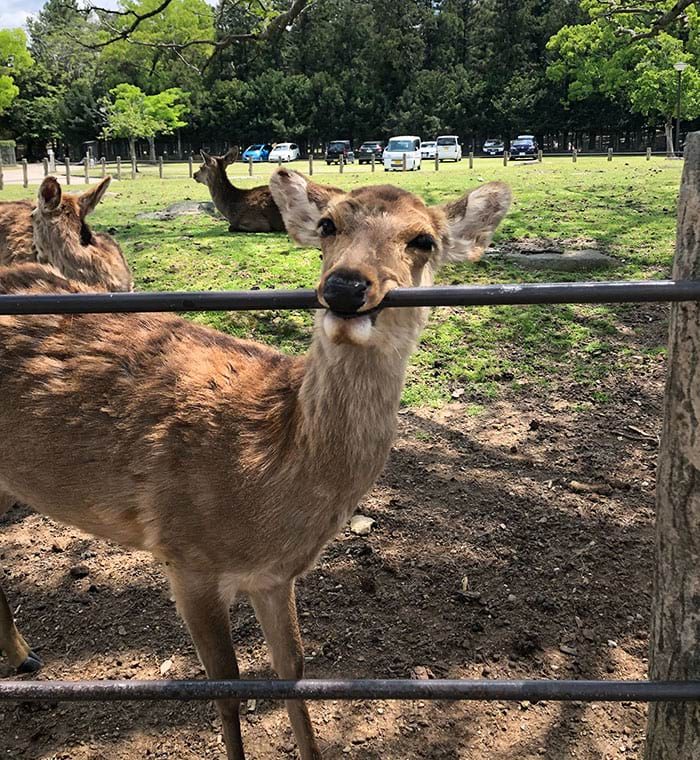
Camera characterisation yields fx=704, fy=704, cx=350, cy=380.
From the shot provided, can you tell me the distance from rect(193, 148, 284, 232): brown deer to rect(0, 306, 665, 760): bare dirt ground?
8066 mm

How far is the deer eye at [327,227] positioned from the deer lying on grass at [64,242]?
3.45 meters

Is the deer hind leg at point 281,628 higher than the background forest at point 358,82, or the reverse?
the background forest at point 358,82

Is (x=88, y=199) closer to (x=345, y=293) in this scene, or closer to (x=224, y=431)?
(x=224, y=431)

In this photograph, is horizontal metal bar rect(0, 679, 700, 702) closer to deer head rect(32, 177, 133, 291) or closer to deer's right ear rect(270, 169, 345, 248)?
deer's right ear rect(270, 169, 345, 248)

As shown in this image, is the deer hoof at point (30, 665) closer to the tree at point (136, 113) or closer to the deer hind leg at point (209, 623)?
the deer hind leg at point (209, 623)

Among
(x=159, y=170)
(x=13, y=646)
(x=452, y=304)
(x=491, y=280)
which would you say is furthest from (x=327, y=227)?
(x=159, y=170)

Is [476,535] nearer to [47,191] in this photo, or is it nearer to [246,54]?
[47,191]

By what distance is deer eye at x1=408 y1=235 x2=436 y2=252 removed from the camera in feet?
8.54

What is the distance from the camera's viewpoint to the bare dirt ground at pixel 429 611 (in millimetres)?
2773

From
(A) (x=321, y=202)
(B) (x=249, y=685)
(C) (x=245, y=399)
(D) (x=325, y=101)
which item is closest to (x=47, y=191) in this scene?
(A) (x=321, y=202)

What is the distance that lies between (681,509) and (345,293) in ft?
3.36

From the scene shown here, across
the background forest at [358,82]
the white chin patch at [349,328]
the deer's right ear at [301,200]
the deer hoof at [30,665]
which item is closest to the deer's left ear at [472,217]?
the deer's right ear at [301,200]

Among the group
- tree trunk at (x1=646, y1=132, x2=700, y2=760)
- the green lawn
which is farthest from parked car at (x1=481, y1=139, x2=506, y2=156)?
tree trunk at (x1=646, y1=132, x2=700, y2=760)

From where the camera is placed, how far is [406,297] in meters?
1.72
